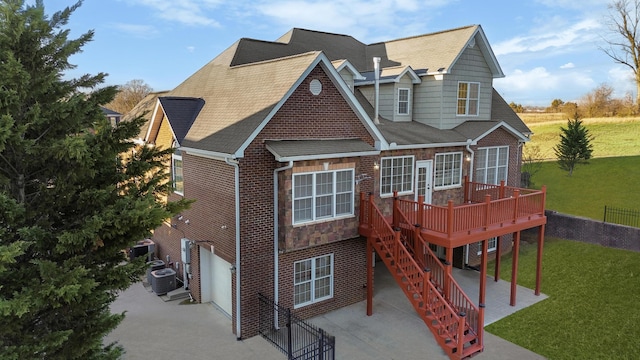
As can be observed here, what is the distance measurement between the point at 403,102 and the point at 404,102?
0.17 ft

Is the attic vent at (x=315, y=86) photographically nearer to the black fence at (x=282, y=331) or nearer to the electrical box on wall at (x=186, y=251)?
the black fence at (x=282, y=331)

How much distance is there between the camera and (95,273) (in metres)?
8.05

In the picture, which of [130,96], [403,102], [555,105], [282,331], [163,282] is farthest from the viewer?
[555,105]

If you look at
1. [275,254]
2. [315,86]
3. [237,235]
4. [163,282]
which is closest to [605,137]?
[315,86]

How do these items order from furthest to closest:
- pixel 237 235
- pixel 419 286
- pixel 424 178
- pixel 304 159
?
pixel 424 178, pixel 419 286, pixel 304 159, pixel 237 235

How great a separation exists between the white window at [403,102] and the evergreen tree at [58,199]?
13675mm

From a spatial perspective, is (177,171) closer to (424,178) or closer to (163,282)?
(163,282)

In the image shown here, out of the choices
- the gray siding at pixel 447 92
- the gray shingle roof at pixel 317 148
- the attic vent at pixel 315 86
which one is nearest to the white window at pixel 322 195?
the gray shingle roof at pixel 317 148

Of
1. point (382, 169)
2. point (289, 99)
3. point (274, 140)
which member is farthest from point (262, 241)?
point (382, 169)

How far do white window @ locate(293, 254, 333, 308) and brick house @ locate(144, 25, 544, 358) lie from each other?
0.13 feet

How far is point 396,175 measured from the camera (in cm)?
1680

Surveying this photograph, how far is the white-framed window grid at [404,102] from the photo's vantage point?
20.0 m

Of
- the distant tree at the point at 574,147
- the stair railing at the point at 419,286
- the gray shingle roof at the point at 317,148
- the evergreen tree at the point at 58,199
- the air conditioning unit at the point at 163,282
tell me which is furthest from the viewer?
the distant tree at the point at 574,147

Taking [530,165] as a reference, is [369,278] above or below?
below
